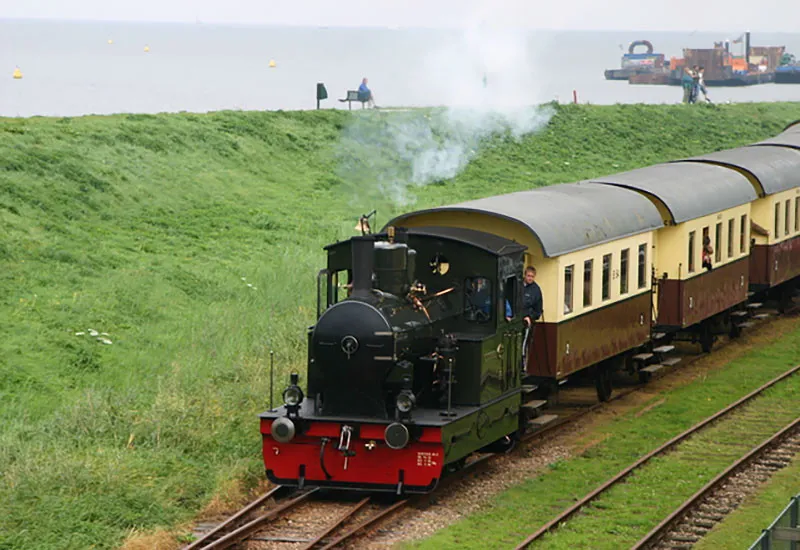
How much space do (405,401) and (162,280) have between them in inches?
456

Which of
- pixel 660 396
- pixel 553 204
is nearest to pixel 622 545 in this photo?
pixel 553 204

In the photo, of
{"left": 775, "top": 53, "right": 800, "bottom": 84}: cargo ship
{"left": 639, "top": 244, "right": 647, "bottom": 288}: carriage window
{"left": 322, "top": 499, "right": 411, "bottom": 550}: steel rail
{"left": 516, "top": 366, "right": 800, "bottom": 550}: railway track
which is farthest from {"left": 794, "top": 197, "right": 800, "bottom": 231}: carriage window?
{"left": 775, "top": 53, "right": 800, "bottom": 84}: cargo ship

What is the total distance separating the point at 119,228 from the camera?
28312mm

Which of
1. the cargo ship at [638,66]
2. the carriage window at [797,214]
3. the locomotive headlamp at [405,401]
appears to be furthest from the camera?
the cargo ship at [638,66]

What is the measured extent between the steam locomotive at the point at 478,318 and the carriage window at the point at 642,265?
4 centimetres

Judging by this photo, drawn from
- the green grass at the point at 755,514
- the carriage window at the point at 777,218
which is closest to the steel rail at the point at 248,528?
the green grass at the point at 755,514

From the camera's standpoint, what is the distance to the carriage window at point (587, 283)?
1800 centimetres

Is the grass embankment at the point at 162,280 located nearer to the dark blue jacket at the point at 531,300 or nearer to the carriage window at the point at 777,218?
the dark blue jacket at the point at 531,300

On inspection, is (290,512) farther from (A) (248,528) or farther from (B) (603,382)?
(B) (603,382)

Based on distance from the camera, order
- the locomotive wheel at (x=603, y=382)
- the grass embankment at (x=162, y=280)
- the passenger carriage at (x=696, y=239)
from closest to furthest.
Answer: the grass embankment at (x=162, y=280)
the locomotive wheel at (x=603, y=382)
the passenger carriage at (x=696, y=239)

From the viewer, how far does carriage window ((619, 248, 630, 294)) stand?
63.5 ft

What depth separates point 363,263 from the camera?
14227mm

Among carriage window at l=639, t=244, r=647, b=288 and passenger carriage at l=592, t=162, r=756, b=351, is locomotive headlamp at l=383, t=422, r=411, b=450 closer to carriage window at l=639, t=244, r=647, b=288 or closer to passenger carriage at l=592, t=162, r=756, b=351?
carriage window at l=639, t=244, r=647, b=288

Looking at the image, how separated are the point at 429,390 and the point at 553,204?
431 centimetres
